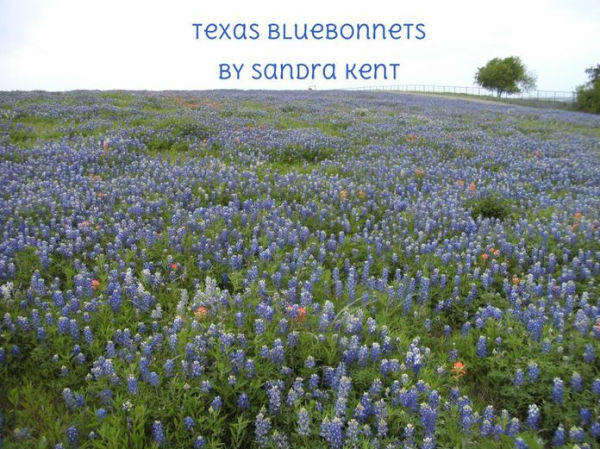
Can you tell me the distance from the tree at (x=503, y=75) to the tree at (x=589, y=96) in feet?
54.1

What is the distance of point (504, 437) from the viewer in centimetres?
321

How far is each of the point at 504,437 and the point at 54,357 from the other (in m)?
3.54

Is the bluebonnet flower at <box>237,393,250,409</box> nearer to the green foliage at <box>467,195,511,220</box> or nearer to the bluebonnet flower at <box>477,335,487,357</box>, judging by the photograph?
the bluebonnet flower at <box>477,335,487,357</box>

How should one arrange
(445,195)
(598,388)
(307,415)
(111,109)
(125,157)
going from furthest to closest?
(111,109)
(125,157)
(445,195)
(598,388)
(307,415)

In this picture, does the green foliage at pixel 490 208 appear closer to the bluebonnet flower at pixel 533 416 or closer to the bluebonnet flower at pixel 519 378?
the bluebonnet flower at pixel 519 378

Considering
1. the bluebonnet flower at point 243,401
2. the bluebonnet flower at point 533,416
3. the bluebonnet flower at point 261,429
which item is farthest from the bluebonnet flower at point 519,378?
the bluebonnet flower at point 243,401

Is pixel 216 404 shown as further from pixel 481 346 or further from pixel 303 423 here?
pixel 481 346

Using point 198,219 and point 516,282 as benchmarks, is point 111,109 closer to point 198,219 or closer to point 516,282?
point 198,219

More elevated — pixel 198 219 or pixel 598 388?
pixel 198 219

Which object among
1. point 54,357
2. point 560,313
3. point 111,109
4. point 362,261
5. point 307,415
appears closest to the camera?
point 307,415

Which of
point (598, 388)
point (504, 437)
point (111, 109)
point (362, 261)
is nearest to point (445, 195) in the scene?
point (362, 261)

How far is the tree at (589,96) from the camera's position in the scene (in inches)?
2076

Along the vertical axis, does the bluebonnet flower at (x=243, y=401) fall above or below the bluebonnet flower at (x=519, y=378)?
above

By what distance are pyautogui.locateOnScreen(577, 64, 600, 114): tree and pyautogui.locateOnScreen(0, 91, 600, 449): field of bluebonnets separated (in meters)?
51.8
